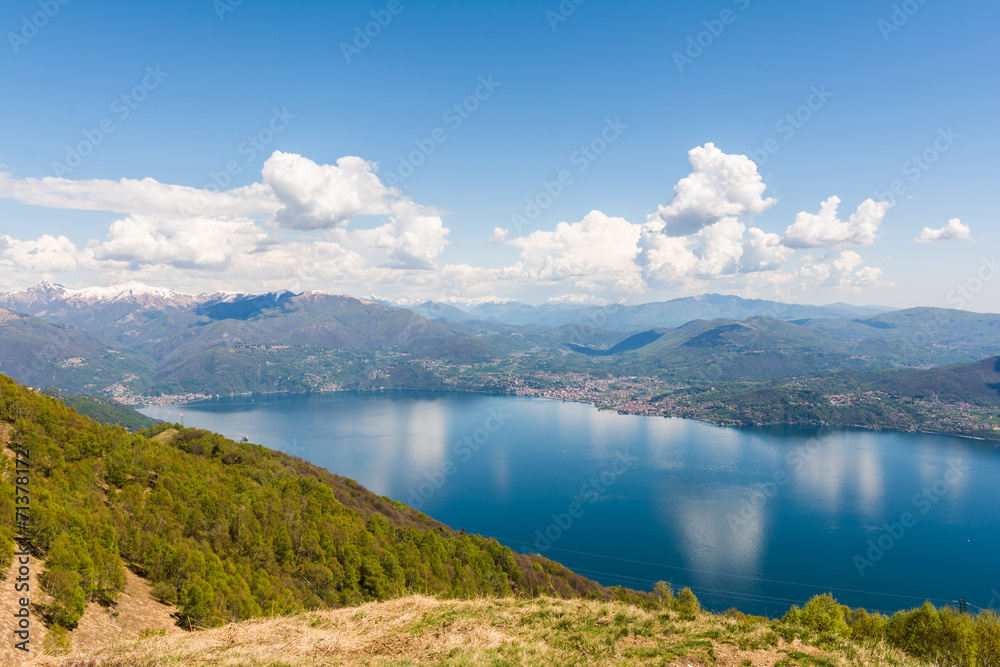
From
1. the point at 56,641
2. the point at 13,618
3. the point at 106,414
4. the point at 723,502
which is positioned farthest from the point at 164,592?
the point at 106,414

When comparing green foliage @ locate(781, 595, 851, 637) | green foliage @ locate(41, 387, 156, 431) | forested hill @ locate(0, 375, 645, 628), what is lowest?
green foliage @ locate(41, 387, 156, 431)

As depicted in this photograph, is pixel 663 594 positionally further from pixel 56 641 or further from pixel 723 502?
pixel 723 502

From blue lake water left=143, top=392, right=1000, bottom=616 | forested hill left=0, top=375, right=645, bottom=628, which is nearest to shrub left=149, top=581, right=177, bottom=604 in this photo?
forested hill left=0, top=375, right=645, bottom=628

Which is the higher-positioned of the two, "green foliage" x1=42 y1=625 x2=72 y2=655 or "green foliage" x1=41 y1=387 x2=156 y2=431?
"green foliage" x1=42 y1=625 x2=72 y2=655

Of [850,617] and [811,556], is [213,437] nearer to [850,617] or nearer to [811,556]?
[850,617]

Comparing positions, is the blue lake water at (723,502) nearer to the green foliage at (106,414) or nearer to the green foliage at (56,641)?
the green foliage at (106,414)

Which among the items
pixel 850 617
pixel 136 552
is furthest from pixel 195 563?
pixel 850 617

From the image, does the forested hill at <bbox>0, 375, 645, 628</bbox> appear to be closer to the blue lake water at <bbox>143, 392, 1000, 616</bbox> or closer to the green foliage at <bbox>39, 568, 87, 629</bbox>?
the green foliage at <bbox>39, 568, 87, 629</bbox>

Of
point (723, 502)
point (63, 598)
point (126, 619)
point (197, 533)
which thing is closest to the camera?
point (63, 598)
